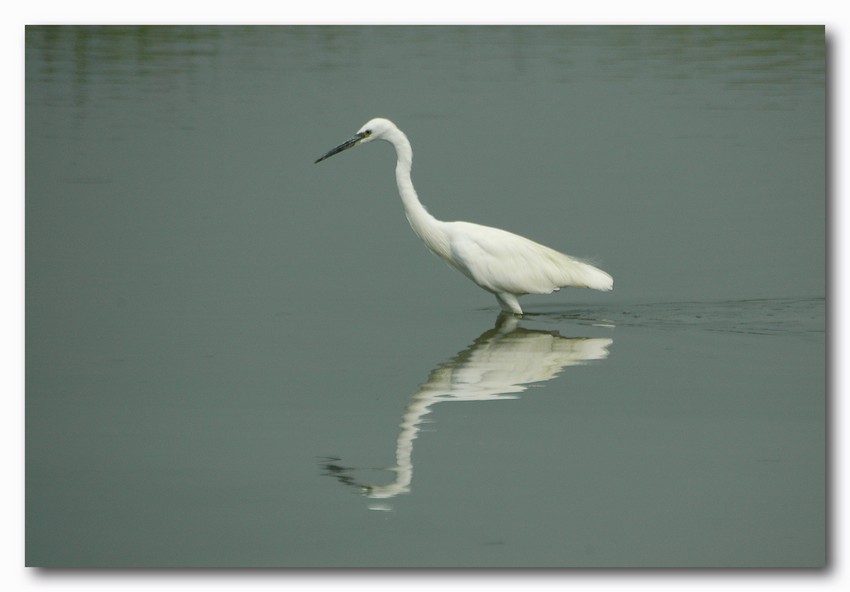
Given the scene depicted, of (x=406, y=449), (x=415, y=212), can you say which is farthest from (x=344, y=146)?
(x=406, y=449)

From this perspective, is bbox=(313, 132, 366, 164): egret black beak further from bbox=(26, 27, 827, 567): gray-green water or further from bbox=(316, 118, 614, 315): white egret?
bbox=(26, 27, 827, 567): gray-green water

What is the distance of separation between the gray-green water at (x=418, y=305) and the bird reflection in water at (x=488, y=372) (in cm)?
1

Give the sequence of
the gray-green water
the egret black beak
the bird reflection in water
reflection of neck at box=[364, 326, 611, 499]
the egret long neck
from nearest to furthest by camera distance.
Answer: the gray-green water → the bird reflection in water → reflection of neck at box=[364, 326, 611, 499] → the egret black beak → the egret long neck

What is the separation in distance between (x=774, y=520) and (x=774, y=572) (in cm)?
15

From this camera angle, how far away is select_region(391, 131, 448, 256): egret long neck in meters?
5.75

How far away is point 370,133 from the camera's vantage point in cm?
566

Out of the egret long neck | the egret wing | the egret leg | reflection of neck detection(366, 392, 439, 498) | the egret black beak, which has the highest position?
the egret black beak

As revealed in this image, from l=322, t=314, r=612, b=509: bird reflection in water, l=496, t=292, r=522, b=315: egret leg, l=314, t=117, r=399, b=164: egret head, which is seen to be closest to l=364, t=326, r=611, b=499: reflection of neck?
l=322, t=314, r=612, b=509: bird reflection in water

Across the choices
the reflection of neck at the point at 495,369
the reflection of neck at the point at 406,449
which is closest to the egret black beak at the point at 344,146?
the reflection of neck at the point at 495,369

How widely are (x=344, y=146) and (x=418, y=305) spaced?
68 centimetres

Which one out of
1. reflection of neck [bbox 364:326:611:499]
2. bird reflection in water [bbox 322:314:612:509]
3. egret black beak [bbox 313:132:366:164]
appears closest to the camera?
bird reflection in water [bbox 322:314:612:509]

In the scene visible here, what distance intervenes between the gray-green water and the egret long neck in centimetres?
12

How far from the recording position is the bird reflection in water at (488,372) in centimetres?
409

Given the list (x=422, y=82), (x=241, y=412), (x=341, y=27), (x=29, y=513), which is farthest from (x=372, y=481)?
(x=422, y=82)
